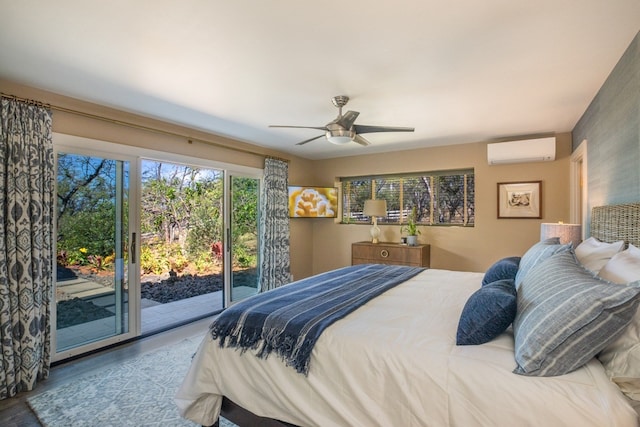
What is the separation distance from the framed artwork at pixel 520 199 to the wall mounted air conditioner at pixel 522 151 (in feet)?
1.14

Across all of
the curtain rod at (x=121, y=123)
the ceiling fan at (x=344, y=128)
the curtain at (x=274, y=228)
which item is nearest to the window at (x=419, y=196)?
the curtain at (x=274, y=228)

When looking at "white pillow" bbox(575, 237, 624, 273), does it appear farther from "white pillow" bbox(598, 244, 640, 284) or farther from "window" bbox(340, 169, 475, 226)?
"window" bbox(340, 169, 475, 226)

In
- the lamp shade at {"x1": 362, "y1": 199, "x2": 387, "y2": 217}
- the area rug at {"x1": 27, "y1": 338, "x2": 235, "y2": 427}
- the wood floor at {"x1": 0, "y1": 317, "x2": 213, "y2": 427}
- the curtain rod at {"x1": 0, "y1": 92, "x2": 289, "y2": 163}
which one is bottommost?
the wood floor at {"x1": 0, "y1": 317, "x2": 213, "y2": 427}

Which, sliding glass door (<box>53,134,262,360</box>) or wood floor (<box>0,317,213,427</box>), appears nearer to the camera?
wood floor (<box>0,317,213,427</box>)

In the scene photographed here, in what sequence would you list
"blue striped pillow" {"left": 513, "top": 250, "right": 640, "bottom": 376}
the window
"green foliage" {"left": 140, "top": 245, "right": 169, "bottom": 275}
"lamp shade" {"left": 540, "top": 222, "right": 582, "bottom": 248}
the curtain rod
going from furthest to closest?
"green foliage" {"left": 140, "top": 245, "right": 169, "bottom": 275}, the window, "lamp shade" {"left": 540, "top": 222, "right": 582, "bottom": 248}, the curtain rod, "blue striped pillow" {"left": 513, "top": 250, "right": 640, "bottom": 376}

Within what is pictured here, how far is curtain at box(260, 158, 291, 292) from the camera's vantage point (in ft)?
16.1

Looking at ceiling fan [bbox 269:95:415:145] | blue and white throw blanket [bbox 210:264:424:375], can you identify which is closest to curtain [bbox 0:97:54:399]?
blue and white throw blanket [bbox 210:264:424:375]

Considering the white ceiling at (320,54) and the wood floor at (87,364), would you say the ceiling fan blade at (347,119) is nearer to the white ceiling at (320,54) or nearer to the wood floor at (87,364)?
the white ceiling at (320,54)

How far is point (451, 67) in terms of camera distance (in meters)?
2.31

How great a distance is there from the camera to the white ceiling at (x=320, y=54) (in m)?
1.68

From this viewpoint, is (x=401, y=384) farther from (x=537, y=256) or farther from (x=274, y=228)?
(x=274, y=228)

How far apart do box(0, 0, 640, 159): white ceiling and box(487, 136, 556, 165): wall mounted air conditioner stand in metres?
0.59

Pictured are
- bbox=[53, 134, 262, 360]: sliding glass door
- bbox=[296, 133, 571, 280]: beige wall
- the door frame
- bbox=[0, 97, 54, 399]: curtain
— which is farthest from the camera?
bbox=[296, 133, 571, 280]: beige wall

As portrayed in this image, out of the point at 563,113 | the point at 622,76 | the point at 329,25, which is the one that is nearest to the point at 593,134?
the point at 563,113
